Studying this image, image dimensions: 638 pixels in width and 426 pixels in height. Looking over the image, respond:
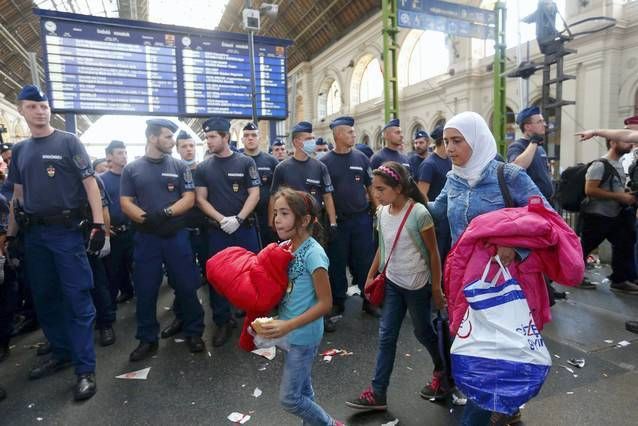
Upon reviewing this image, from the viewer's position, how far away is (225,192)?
392 centimetres

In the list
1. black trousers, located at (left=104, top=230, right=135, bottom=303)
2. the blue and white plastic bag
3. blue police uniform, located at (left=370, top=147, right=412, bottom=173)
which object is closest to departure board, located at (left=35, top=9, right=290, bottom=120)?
black trousers, located at (left=104, top=230, right=135, bottom=303)

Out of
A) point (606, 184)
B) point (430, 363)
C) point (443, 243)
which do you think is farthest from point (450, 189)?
point (606, 184)

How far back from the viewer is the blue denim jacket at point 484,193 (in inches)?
77.3

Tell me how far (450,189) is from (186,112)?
6530mm

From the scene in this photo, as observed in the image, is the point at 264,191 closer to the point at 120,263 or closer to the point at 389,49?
the point at 120,263

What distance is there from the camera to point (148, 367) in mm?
3379

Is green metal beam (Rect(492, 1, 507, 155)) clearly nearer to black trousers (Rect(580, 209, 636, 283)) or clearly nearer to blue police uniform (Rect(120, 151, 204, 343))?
black trousers (Rect(580, 209, 636, 283))

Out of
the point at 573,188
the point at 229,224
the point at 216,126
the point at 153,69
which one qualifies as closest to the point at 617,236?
the point at 573,188

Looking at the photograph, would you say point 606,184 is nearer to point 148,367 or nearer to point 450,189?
point 450,189

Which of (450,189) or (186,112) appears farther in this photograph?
(186,112)

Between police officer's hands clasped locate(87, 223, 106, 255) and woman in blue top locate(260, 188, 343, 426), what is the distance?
1822 mm

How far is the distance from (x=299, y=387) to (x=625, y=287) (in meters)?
5.05

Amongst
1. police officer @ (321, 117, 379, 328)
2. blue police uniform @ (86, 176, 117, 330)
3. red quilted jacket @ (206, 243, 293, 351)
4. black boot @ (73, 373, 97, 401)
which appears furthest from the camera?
police officer @ (321, 117, 379, 328)

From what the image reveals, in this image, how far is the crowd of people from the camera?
2.03 m
